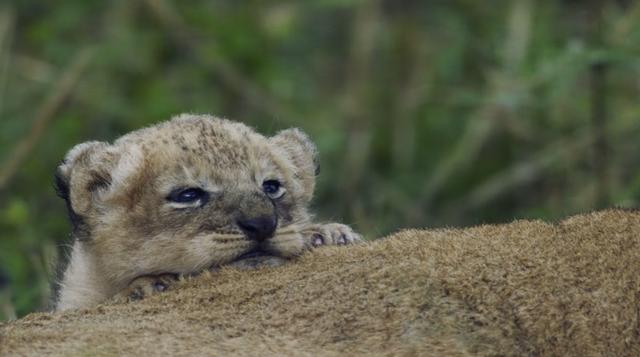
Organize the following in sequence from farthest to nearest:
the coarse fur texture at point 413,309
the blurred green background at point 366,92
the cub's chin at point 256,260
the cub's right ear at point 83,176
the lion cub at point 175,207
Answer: the blurred green background at point 366,92
the cub's right ear at point 83,176
the lion cub at point 175,207
the cub's chin at point 256,260
the coarse fur texture at point 413,309

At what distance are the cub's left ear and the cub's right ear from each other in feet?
2.61

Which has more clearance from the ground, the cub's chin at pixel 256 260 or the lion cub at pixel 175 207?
the lion cub at pixel 175 207

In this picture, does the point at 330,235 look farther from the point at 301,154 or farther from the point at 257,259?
the point at 301,154

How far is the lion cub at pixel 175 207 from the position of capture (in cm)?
524

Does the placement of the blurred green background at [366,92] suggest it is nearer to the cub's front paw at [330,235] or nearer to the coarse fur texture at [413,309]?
the cub's front paw at [330,235]

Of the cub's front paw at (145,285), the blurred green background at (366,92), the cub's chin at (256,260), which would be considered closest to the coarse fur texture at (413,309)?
the cub's chin at (256,260)

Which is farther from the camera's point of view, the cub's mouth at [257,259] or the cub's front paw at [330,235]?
the cub's front paw at [330,235]

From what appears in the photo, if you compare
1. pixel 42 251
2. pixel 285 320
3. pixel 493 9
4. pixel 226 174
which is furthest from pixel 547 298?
pixel 493 9

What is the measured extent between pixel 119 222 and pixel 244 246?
77cm

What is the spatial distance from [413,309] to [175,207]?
218 cm

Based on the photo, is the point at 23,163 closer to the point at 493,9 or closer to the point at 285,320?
the point at 493,9

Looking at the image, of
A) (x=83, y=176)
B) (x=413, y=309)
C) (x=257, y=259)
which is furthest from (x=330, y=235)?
(x=413, y=309)

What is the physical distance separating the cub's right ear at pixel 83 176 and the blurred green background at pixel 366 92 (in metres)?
2.23

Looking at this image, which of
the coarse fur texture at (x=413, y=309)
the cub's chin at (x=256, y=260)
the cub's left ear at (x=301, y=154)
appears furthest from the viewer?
the cub's left ear at (x=301, y=154)
